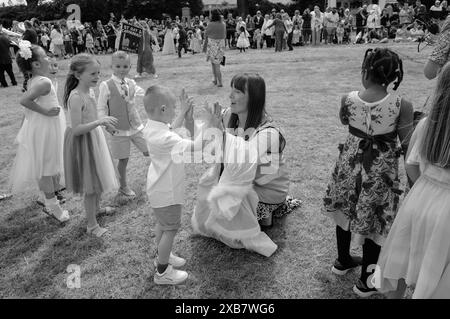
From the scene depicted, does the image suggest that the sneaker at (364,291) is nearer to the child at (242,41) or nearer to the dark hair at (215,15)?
the dark hair at (215,15)

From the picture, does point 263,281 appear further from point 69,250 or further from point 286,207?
point 69,250

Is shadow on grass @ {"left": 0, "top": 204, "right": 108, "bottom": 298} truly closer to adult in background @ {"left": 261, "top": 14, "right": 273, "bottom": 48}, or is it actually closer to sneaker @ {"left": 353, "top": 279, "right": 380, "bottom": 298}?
sneaker @ {"left": 353, "top": 279, "right": 380, "bottom": 298}

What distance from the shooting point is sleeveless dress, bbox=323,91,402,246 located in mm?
2434

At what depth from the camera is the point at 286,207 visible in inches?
148

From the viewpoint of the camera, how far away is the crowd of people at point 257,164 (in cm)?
198

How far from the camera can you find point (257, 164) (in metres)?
3.07

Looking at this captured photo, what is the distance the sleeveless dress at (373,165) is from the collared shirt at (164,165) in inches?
44.9

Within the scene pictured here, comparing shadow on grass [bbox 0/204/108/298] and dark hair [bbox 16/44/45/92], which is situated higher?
dark hair [bbox 16/44/45/92]

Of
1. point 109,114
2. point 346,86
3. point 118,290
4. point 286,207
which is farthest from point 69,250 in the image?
point 346,86

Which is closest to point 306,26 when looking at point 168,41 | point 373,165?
point 168,41

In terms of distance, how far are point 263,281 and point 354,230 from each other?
0.80 m

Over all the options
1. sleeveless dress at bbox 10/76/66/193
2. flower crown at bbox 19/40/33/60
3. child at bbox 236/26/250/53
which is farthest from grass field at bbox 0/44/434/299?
child at bbox 236/26/250/53
